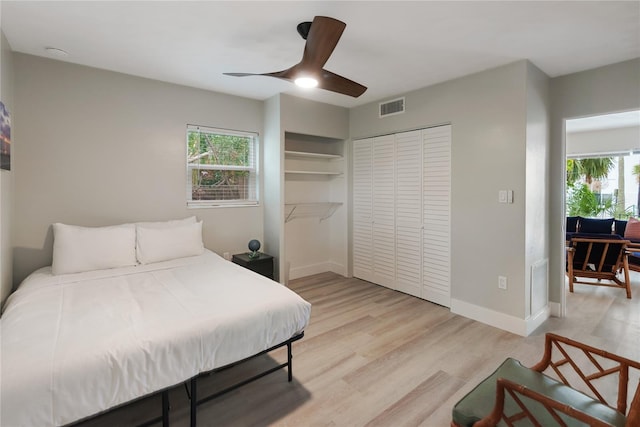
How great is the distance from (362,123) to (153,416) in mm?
3937

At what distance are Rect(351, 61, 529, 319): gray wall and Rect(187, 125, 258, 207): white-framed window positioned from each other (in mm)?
2292

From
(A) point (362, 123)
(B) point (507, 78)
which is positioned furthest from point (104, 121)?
(B) point (507, 78)

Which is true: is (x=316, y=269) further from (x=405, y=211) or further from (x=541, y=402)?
(x=541, y=402)

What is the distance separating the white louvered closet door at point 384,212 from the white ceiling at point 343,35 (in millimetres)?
1121

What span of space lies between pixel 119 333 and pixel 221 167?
2606 mm

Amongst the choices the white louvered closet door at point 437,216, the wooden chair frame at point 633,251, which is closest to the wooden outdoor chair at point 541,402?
the white louvered closet door at point 437,216

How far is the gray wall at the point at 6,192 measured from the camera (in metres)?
2.31

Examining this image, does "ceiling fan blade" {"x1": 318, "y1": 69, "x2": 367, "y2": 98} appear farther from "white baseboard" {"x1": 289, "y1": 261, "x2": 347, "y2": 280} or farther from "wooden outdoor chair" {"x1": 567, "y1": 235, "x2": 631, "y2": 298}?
"wooden outdoor chair" {"x1": 567, "y1": 235, "x2": 631, "y2": 298}

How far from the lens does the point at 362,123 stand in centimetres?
445

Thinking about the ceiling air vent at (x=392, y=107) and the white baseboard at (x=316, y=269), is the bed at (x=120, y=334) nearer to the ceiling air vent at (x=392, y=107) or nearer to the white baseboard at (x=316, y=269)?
the white baseboard at (x=316, y=269)

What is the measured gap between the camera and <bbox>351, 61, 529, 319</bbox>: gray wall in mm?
2918

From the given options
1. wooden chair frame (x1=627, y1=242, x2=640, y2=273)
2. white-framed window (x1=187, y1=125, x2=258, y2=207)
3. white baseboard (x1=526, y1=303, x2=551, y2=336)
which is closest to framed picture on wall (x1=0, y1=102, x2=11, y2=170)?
white-framed window (x1=187, y1=125, x2=258, y2=207)

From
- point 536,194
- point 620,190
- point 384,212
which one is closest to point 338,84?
point 384,212

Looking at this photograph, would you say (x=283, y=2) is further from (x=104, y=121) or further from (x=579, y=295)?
(x=579, y=295)
